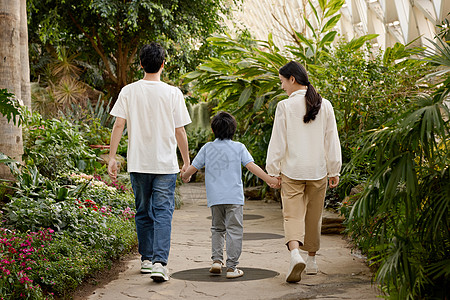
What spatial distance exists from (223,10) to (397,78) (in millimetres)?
8318

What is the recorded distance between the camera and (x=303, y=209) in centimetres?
447

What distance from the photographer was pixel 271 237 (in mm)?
6836

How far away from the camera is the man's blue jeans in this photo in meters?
4.38

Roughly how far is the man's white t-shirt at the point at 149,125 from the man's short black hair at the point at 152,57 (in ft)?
0.39

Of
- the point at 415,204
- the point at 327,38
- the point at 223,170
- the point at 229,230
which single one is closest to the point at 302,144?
the point at 223,170

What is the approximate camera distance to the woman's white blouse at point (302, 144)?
14.5 ft

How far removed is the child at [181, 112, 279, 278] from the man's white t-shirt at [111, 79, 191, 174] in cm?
34

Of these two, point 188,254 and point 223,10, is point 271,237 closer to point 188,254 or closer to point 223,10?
point 188,254

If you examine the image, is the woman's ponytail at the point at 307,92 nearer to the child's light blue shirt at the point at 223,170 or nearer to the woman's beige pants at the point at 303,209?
the woman's beige pants at the point at 303,209

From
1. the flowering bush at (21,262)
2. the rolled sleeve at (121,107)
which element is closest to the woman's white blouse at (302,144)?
the rolled sleeve at (121,107)

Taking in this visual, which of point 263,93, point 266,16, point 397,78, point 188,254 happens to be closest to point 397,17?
point 263,93

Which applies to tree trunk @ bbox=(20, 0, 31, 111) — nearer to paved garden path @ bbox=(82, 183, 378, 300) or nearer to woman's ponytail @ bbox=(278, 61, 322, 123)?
paved garden path @ bbox=(82, 183, 378, 300)

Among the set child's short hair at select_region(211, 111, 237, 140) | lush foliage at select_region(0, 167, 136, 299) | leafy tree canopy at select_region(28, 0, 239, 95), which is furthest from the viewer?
leafy tree canopy at select_region(28, 0, 239, 95)

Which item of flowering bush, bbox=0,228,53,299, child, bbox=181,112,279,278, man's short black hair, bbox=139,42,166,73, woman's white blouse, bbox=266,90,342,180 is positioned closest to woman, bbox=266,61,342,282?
woman's white blouse, bbox=266,90,342,180
